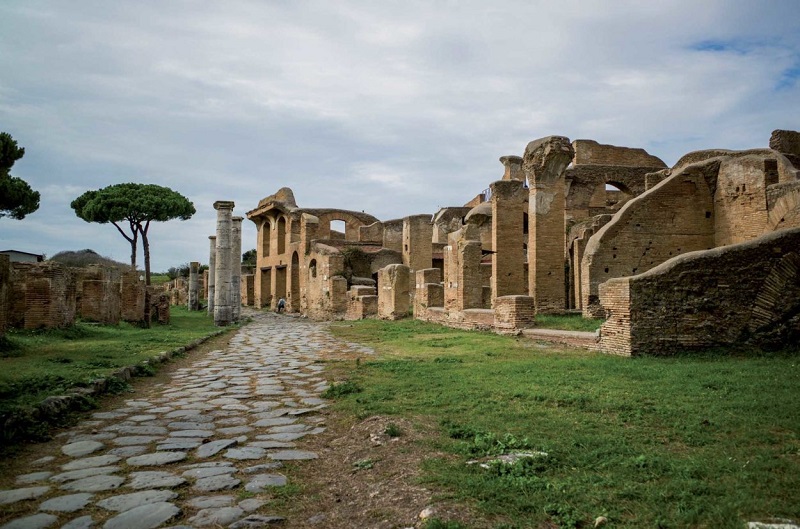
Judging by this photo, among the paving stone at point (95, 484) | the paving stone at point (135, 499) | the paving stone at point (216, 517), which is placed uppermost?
the paving stone at point (135, 499)

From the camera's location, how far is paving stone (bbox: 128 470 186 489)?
148 inches

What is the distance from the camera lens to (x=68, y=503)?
3.41 m

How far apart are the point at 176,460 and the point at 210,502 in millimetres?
1033

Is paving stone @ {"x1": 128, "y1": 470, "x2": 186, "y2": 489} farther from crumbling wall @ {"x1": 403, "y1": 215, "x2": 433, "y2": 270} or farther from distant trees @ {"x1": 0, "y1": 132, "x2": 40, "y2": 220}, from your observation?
crumbling wall @ {"x1": 403, "y1": 215, "x2": 433, "y2": 270}

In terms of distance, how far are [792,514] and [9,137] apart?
17.0 meters

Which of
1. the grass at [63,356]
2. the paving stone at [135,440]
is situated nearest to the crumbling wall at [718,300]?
the paving stone at [135,440]

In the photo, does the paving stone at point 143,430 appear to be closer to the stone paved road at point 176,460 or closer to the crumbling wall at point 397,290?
the stone paved road at point 176,460

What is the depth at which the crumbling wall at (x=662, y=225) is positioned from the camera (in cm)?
1562

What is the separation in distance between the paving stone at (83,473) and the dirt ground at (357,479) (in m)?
0.28

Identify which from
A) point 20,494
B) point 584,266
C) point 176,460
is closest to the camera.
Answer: point 20,494

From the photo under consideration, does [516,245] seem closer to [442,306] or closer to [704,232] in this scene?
[442,306]

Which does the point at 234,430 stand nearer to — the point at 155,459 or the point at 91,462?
the point at 155,459

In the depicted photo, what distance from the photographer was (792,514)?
2756 millimetres

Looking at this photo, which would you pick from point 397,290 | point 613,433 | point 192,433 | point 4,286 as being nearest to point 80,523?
point 192,433
